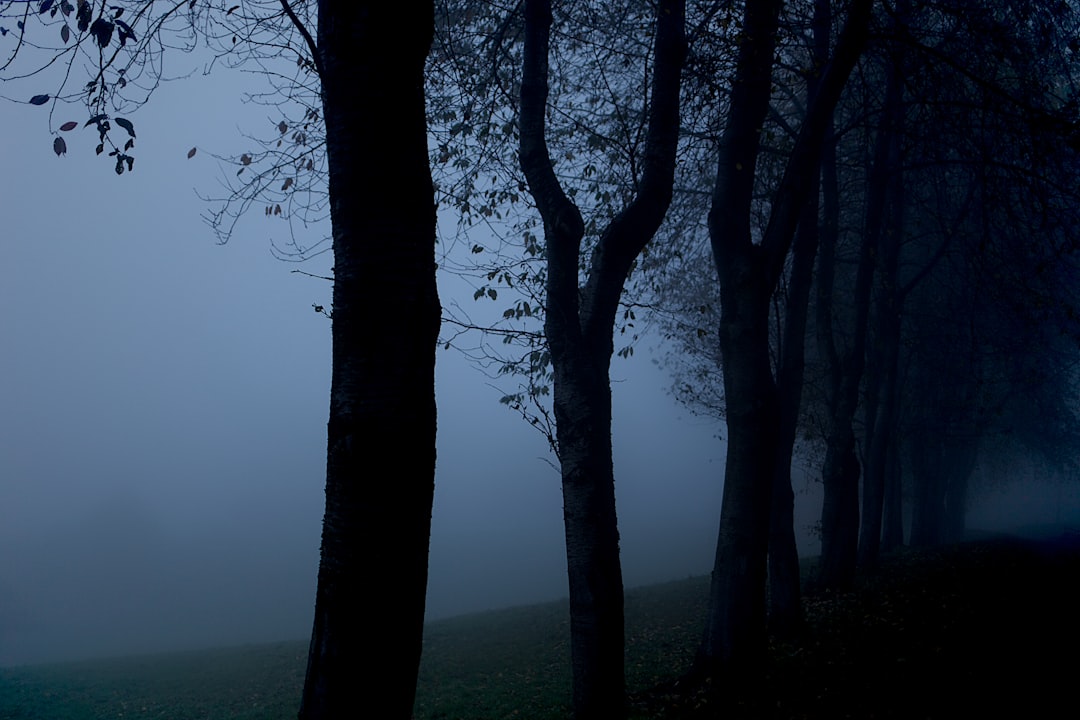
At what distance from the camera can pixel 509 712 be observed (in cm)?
1184

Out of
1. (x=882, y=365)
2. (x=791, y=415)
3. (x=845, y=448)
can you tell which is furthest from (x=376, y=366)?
(x=882, y=365)

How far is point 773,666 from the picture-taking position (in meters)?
9.73

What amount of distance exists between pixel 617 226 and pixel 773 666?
228 inches

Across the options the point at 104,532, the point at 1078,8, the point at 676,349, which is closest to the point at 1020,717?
the point at 1078,8

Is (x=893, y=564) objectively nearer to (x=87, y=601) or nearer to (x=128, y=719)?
(x=128, y=719)

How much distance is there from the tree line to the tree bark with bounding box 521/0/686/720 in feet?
0.07

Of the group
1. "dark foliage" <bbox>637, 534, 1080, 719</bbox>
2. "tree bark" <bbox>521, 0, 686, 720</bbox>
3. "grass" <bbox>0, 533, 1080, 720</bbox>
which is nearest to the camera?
"tree bark" <bbox>521, 0, 686, 720</bbox>

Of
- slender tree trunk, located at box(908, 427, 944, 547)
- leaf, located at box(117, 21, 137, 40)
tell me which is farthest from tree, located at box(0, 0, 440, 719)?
slender tree trunk, located at box(908, 427, 944, 547)

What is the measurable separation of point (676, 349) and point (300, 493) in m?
53.0

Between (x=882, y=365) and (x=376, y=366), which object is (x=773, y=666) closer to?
(x=376, y=366)

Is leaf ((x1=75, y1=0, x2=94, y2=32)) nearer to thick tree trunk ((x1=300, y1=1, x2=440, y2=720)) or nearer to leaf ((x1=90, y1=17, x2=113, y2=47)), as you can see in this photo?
leaf ((x1=90, y1=17, x2=113, y2=47))

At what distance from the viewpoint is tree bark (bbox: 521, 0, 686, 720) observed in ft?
23.6

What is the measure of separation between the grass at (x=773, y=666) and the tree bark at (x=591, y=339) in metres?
1.84

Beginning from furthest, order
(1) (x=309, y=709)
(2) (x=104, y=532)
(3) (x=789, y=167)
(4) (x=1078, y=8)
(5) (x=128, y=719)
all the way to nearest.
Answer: (2) (x=104, y=532)
(5) (x=128, y=719)
(4) (x=1078, y=8)
(3) (x=789, y=167)
(1) (x=309, y=709)
